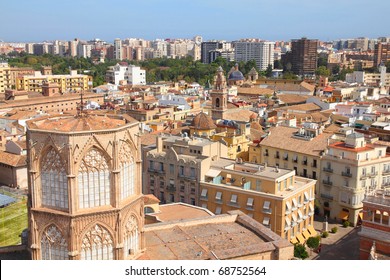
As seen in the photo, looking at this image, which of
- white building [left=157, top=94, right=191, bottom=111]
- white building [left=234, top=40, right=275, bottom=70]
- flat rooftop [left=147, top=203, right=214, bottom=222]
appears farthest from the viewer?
white building [left=234, top=40, right=275, bottom=70]

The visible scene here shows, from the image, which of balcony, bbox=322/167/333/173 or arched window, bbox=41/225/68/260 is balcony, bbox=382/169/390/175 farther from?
arched window, bbox=41/225/68/260

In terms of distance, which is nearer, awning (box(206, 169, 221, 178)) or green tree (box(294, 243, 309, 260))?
green tree (box(294, 243, 309, 260))

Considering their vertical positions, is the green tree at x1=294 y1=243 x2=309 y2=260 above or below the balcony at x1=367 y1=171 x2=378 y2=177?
below

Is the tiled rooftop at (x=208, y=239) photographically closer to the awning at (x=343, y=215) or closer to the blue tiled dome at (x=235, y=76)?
the awning at (x=343, y=215)

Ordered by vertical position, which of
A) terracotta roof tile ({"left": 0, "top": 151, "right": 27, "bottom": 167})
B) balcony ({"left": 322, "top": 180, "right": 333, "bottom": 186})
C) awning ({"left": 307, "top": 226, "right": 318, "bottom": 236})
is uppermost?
terracotta roof tile ({"left": 0, "top": 151, "right": 27, "bottom": 167})

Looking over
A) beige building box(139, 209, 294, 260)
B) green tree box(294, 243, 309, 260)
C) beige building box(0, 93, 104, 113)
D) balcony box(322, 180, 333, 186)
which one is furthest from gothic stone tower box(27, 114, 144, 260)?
beige building box(0, 93, 104, 113)

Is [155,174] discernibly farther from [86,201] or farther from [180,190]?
[86,201]

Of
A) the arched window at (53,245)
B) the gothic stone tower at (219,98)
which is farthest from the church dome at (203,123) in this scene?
the arched window at (53,245)

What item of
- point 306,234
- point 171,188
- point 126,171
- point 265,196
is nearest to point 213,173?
point 171,188

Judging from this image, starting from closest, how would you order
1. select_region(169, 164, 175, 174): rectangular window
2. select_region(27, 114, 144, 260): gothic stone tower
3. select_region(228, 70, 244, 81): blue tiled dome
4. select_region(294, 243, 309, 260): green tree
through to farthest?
select_region(27, 114, 144, 260): gothic stone tower → select_region(294, 243, 309, 260): green tree → select_region(169, 164, 175, 174): rectangular window → select_region(228, 70, 244, 81): blue tiled dome
